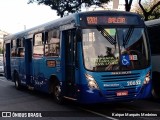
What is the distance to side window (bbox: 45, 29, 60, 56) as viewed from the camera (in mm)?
12927

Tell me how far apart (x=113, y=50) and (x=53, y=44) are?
9.71ft

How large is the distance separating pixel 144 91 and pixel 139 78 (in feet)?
1.38

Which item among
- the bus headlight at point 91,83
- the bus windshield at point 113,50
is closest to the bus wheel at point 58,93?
the bus headlight at point 91,83

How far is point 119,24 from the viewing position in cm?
1141

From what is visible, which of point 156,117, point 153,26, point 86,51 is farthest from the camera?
point 153,26

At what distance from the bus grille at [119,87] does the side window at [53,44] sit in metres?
2.56

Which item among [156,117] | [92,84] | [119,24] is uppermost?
[119,24]

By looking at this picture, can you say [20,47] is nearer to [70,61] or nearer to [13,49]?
[13,49]

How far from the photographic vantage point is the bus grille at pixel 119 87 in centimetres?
1085

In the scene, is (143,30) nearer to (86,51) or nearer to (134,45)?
(134,45)

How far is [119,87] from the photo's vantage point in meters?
11.0

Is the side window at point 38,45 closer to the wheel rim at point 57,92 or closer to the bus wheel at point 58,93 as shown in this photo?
the bus wheel at point 58,93

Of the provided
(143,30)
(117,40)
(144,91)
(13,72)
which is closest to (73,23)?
(117,40)

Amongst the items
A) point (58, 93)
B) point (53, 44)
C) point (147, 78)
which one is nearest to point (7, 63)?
point (53, 44)
